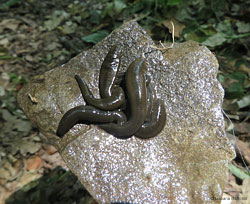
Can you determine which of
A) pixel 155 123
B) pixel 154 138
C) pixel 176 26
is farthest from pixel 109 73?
pixel 176 26

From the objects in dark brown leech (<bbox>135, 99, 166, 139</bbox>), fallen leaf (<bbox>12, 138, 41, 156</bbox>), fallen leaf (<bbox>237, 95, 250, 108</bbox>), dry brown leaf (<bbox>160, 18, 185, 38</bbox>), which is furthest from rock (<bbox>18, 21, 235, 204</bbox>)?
dry brown leaf (<bbox>160, 18, 185, 38</bbox>)

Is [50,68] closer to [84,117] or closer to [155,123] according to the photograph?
[84,117]

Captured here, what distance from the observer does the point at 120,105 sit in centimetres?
318

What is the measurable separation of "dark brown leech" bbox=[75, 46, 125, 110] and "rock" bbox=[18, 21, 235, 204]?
104 mm

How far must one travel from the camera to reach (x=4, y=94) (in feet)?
17.0

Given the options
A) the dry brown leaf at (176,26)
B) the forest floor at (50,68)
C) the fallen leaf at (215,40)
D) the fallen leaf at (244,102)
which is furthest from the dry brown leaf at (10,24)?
the fallen leaf at (244,102)

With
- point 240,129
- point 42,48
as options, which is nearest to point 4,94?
point 42,48

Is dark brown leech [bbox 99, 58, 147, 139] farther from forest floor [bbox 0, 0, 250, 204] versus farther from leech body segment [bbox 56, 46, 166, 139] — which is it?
forest floor [bbox 0, 0, 250, 204]

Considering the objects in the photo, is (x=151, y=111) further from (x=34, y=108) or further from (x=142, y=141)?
(x=34, y=108)

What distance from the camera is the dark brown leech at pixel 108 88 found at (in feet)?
10.1

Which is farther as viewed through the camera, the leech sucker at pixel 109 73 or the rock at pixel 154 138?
the leech sucker at pixel 109 73

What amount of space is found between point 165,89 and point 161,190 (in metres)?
1.31

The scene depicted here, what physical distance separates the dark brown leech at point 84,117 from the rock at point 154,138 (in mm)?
100

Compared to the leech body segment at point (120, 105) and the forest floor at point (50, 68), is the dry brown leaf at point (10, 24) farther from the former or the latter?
the leech body segment at point (120, 105)
